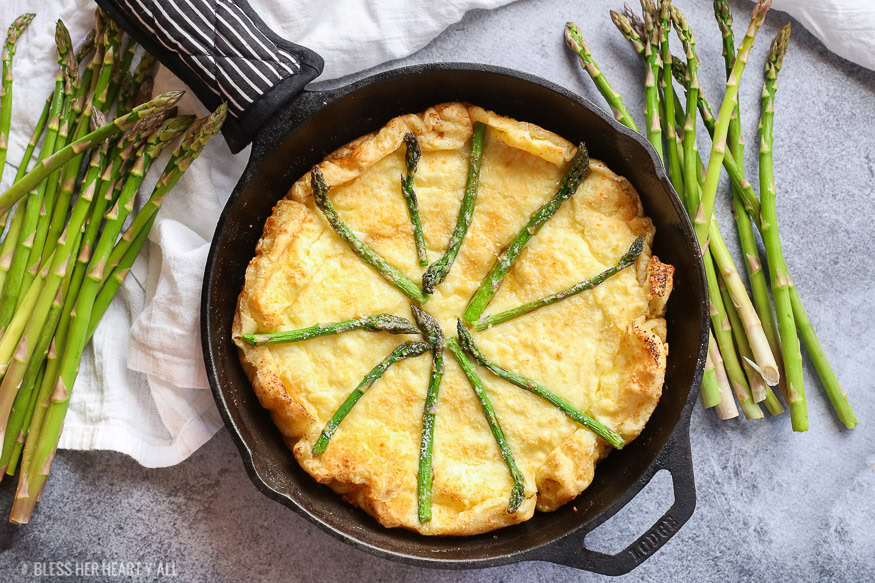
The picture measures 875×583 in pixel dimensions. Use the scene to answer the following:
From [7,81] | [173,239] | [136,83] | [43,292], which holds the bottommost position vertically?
[43,292]

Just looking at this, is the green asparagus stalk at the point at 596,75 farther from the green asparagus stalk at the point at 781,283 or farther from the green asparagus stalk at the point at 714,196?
the green asparagus stalk at the point at 781,283

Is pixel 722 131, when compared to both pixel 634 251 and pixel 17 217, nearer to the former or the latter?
pixel 634 251

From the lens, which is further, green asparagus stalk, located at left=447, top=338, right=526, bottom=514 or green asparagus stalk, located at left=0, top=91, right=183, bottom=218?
green asparagus stalk, located at left=0, top=91, right=183, bottom=218

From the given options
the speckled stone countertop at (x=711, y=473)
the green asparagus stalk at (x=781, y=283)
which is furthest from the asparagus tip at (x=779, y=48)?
the speckled stone countertop at (x=711, y=473)

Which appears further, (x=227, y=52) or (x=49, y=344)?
(x=49, y=344)

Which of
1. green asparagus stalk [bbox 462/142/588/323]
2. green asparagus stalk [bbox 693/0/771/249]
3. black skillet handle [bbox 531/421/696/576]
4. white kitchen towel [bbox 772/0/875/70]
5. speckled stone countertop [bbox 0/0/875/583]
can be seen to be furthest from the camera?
white kitchen towel [bbox 772/0/875/70]

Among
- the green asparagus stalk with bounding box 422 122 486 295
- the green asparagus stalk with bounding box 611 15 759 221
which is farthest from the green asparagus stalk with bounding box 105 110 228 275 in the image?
the green asparagus stalk with bounding box 611 15 759 221

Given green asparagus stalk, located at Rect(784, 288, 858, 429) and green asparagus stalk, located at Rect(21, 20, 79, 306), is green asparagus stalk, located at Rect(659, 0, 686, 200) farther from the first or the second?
green asparagus stalk, located at Rect(21, 20, 79, 306)

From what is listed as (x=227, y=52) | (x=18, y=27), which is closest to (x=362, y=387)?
(x=227, y=52)
